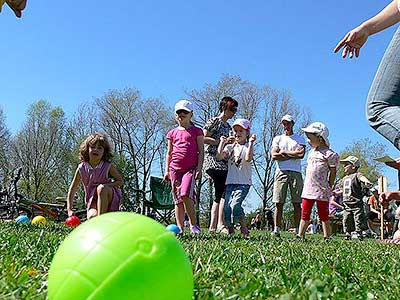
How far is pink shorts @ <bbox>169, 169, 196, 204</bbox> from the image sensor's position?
6.85 meters

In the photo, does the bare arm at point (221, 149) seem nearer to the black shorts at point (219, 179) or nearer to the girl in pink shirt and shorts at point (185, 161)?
the black shorts at point (219, 179)

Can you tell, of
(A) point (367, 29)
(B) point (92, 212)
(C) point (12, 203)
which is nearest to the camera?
(A) point (367, 29)

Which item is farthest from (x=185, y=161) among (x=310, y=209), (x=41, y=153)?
(x=41, y=153)

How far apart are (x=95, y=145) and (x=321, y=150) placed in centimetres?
344

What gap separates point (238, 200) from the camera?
747 cm

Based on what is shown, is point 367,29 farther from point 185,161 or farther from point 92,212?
point 92,212

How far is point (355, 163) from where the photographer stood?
1216cm

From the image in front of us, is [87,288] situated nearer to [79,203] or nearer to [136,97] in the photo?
[79,203]

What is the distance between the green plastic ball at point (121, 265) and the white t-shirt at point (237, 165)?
598 centimetres

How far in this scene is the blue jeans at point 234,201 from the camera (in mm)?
7453

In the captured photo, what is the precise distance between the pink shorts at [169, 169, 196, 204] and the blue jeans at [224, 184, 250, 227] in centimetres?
75

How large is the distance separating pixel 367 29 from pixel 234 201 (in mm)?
4280

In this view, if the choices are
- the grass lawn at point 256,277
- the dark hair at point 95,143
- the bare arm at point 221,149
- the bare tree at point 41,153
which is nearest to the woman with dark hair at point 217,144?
the bare arm at point 221,149

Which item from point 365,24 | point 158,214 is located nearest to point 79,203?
point 158,214
